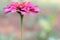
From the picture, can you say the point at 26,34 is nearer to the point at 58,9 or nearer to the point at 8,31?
the point at 8,31

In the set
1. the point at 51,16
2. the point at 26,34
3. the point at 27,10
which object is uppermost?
the point at 27,10

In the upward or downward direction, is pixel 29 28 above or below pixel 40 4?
below

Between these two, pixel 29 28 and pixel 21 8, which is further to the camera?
pixel 29 28

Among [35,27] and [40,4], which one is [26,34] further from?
[40,4]

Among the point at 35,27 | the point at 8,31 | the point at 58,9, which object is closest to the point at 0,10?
the point at 8,31

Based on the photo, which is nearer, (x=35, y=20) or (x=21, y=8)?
(x=21, y=8)

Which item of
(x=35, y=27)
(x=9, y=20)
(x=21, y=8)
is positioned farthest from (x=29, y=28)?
(x=21, y=8)
